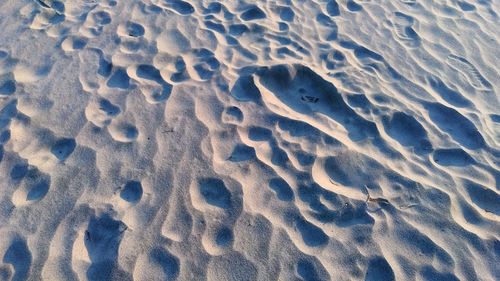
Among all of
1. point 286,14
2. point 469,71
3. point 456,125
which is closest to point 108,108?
point 286,14

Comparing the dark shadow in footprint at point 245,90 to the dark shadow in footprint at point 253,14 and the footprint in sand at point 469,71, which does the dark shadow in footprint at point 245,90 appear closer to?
the dark shadow in footprint at point 253,14

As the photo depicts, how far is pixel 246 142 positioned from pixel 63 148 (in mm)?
1457

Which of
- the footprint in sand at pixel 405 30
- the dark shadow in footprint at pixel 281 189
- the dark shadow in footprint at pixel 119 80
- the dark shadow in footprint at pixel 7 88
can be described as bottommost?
the dark shadow in footprint at pixel 7 88

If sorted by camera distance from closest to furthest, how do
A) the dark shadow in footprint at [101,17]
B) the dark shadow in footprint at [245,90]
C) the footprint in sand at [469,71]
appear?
1. the dark shadow in footprint at [245,90]
2. the footprint in sand at [469,71]
3. the dark shadow in footprint at [101,17]

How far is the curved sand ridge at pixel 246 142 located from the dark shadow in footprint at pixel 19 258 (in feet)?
0.03

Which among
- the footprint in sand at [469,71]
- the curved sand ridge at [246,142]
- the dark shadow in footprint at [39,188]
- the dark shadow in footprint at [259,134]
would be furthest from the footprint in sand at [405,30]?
the dark shadow in footprint at [39,188]

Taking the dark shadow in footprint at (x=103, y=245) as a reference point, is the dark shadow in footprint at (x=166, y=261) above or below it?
above

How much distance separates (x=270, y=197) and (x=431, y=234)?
113 centimetres

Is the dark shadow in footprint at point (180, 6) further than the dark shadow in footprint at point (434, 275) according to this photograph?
Yes

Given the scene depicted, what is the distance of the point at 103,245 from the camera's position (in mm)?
2936

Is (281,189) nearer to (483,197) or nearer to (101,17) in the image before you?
(483,197)

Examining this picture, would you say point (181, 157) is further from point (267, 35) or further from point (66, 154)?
point (267, 35)

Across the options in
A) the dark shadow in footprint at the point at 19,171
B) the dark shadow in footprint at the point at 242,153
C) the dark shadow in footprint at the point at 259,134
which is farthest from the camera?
the dark shadow in footprint at the point at 259,134

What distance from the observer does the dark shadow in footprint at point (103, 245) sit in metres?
2.80
